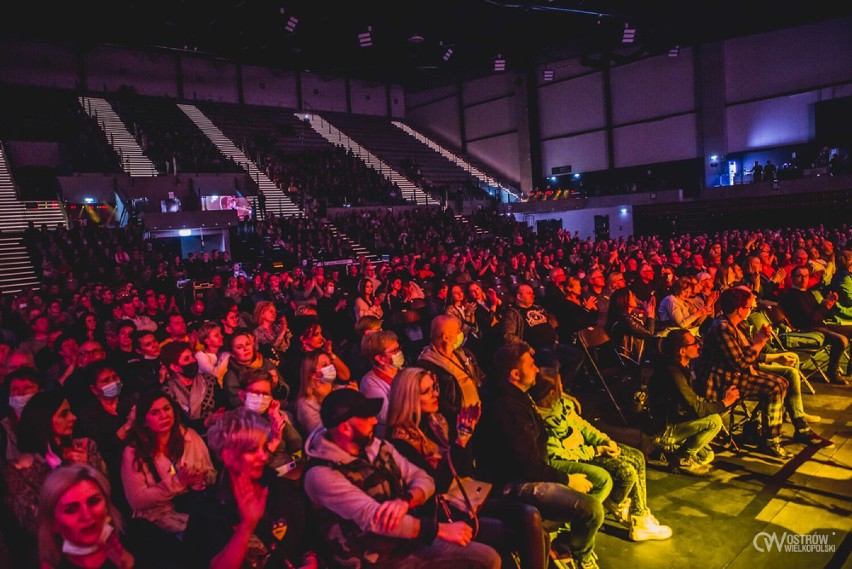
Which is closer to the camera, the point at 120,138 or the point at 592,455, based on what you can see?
the point at 592,455

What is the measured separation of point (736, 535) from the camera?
3514mm

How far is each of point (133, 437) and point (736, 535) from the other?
3410 mm

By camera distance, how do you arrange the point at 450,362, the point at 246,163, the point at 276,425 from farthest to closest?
the point at 246,163 < the point at 450,362 < the point at 276,425

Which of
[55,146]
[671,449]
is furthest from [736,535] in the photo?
[55,146]

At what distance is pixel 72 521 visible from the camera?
1.99 metres

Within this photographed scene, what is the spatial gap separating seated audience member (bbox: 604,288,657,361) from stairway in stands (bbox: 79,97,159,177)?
63.5 ft

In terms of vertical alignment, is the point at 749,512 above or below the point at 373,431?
below

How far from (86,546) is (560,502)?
206 cm

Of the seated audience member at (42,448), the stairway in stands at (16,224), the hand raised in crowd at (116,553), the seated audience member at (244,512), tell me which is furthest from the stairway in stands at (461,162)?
the hand raised in crowd at (116,553)

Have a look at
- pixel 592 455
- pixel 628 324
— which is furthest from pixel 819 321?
pixel 592 455

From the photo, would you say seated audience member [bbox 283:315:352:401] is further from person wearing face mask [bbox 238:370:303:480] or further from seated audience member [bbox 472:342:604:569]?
seated audience member [bbox 472:342:604:569]

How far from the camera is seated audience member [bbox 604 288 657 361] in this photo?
18.7 ft

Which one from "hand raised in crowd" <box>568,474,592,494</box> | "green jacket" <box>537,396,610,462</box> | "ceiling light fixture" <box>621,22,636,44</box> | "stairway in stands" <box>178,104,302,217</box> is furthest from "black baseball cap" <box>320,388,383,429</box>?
"ceiling light fixture" <box>621,22,636,44</box>

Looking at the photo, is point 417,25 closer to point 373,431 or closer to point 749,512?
point 749,512
